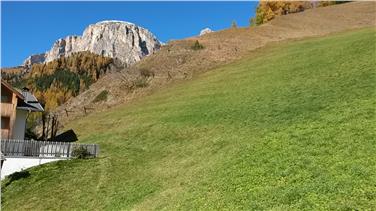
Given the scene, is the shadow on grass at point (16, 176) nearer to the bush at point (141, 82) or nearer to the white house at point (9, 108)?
the white house at point (9, 108)

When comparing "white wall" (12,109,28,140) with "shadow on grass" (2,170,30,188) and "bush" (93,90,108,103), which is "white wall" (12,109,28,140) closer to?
"shadow on grass" (2,170,30,188)

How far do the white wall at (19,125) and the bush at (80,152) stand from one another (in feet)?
40.0

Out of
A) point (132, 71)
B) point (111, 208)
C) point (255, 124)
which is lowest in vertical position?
point (111, 208)

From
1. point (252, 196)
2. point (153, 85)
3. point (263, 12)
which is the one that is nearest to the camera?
point (252, 196)

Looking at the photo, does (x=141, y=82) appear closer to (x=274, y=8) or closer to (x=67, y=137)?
(x=67, y=137)

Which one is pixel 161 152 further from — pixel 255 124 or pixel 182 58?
pixel 182 58

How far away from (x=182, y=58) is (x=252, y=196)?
189 feet

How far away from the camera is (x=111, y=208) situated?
28.6 metres

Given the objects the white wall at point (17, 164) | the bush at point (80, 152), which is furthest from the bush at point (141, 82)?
the white wall at point (17, 164)

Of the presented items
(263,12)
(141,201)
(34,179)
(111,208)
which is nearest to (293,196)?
(141,201)

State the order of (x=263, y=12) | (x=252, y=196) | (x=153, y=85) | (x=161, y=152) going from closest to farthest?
(x=252, y=196), (x=161, y=152), (x=153, y=85), (x=263, y=12)

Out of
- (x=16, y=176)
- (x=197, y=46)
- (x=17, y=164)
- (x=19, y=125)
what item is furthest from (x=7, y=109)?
(x=197, y=46)

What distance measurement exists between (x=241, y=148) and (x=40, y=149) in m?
17.4

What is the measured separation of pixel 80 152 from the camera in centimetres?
3997
